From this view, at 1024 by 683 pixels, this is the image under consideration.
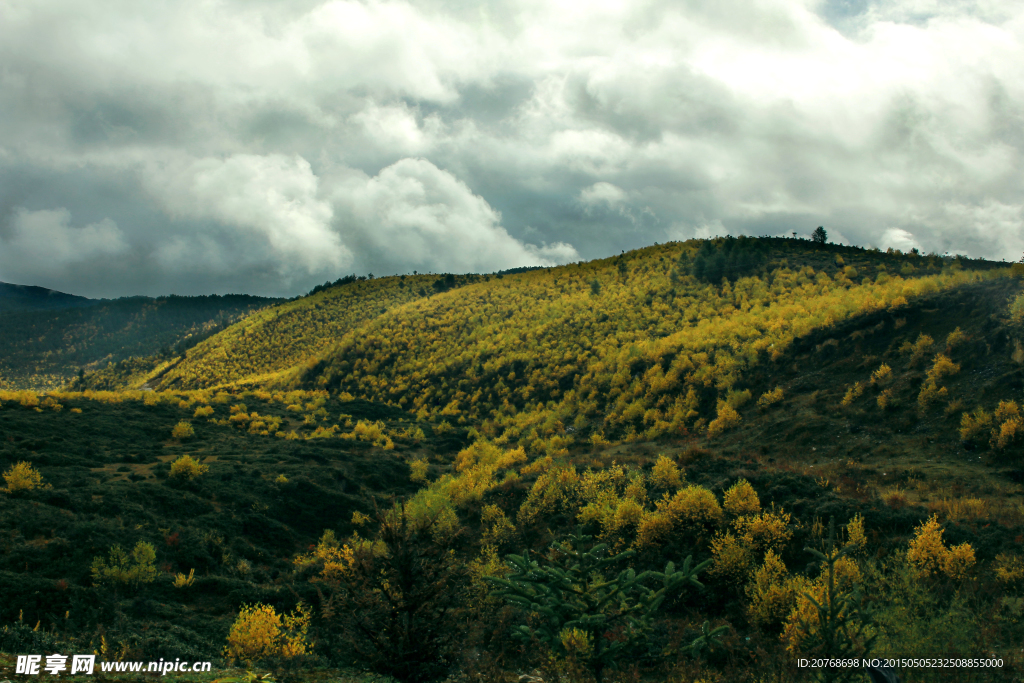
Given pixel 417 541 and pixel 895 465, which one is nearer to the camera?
pixel 417 541

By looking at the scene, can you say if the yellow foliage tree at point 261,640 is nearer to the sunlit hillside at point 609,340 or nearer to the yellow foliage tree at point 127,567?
the yellow foliage tree at point 127,567

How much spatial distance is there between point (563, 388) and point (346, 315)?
67.0 metres

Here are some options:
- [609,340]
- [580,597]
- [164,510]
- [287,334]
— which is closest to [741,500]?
[580,597]

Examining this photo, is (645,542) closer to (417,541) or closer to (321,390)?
(417,541)

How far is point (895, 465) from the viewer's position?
1941 centimetres

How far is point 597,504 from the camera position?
19.4 m

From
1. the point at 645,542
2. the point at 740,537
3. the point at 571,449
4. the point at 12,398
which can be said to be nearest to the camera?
the point at 740,537

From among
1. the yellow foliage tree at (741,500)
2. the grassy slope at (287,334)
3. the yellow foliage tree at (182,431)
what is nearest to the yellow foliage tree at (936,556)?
the yellow foliage tree at (741,500)

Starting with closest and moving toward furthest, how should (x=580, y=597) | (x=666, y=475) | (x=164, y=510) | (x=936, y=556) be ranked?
(x=580, y=597), (x=936, y=556), (x=666, y=475), (x=164, y=510)

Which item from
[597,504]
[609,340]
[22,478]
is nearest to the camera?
[597,504]

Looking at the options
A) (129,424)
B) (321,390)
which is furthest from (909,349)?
(321,390)

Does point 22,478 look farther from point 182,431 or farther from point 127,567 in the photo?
point 182,431

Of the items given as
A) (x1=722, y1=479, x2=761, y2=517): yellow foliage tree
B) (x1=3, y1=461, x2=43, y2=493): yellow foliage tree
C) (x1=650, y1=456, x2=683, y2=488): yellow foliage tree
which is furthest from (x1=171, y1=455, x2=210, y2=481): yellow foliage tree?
(x1=722, y1=479, x2=761, y2=517): yellow foliage tree

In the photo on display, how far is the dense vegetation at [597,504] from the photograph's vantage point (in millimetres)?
9016
